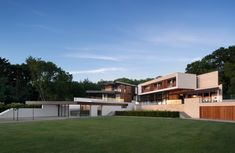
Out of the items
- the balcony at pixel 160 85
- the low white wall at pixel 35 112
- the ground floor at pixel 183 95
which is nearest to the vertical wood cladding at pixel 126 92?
the balcony at pixel 160 85

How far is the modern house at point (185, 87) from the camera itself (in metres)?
56.3

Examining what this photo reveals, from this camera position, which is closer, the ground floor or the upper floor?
the ground floor

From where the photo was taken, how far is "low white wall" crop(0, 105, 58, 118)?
5397cm

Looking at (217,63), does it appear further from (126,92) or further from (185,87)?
(126,92)

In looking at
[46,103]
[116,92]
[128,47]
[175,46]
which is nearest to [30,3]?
[128,47]

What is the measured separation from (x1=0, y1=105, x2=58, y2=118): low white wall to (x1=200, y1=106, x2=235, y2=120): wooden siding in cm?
2930

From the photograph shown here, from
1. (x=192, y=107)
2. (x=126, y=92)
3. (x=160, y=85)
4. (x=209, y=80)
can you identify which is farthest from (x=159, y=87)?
Result: (x=192, y=107)

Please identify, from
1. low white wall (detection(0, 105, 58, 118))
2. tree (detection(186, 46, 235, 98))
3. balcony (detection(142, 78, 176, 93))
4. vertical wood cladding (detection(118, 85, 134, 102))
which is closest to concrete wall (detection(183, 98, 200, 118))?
balcony (detection(142, 78, 176, 93))

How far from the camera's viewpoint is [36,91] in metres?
77.0

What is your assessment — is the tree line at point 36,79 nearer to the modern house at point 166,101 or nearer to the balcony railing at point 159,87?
the modern house at point 166,101

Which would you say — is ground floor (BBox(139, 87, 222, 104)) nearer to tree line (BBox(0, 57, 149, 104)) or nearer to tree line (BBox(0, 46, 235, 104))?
tree line (BBox(0, 46, 235, 104))

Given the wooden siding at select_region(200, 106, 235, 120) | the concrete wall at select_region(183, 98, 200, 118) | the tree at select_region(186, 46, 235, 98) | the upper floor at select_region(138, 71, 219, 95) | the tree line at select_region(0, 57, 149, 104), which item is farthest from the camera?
the tree line at select_region(0, 57, 149, 104)

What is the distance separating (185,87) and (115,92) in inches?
973

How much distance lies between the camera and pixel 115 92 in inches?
3302
